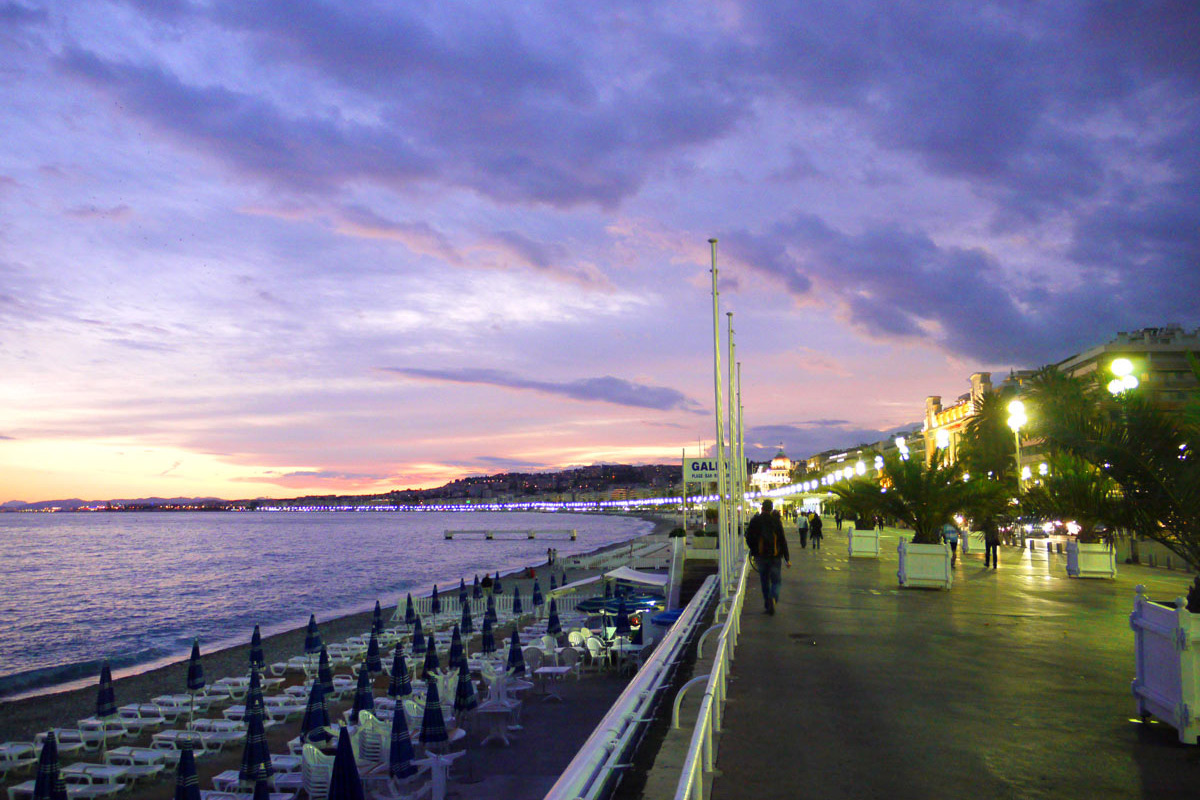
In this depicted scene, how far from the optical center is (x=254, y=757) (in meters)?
11.3

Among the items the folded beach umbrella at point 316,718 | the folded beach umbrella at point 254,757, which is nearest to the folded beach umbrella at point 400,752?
the folded beach umbrella at point 254,757

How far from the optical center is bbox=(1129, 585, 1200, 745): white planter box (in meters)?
5.43

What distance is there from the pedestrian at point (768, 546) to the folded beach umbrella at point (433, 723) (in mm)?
5130

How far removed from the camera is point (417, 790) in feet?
37.1

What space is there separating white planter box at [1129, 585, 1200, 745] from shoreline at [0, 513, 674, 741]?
849 inches

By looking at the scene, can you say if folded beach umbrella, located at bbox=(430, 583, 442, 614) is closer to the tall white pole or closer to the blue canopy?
the tall white pole

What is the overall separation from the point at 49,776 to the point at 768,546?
991 centimetres

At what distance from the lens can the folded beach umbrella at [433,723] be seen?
11750 mm

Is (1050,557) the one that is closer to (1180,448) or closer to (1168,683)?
(1180,448)

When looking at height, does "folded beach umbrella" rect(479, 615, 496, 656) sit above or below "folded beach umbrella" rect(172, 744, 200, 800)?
below

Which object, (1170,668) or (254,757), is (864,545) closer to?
(254,757)

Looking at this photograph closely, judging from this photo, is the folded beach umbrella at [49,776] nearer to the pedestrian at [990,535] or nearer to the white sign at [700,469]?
the white sign at [700,469]

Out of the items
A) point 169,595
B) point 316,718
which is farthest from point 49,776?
point 169,595

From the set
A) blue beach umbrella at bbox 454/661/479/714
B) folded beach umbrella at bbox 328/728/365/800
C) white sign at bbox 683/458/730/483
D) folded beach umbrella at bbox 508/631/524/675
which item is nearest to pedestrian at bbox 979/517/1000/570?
white sign at bbox 683/458/730/483
